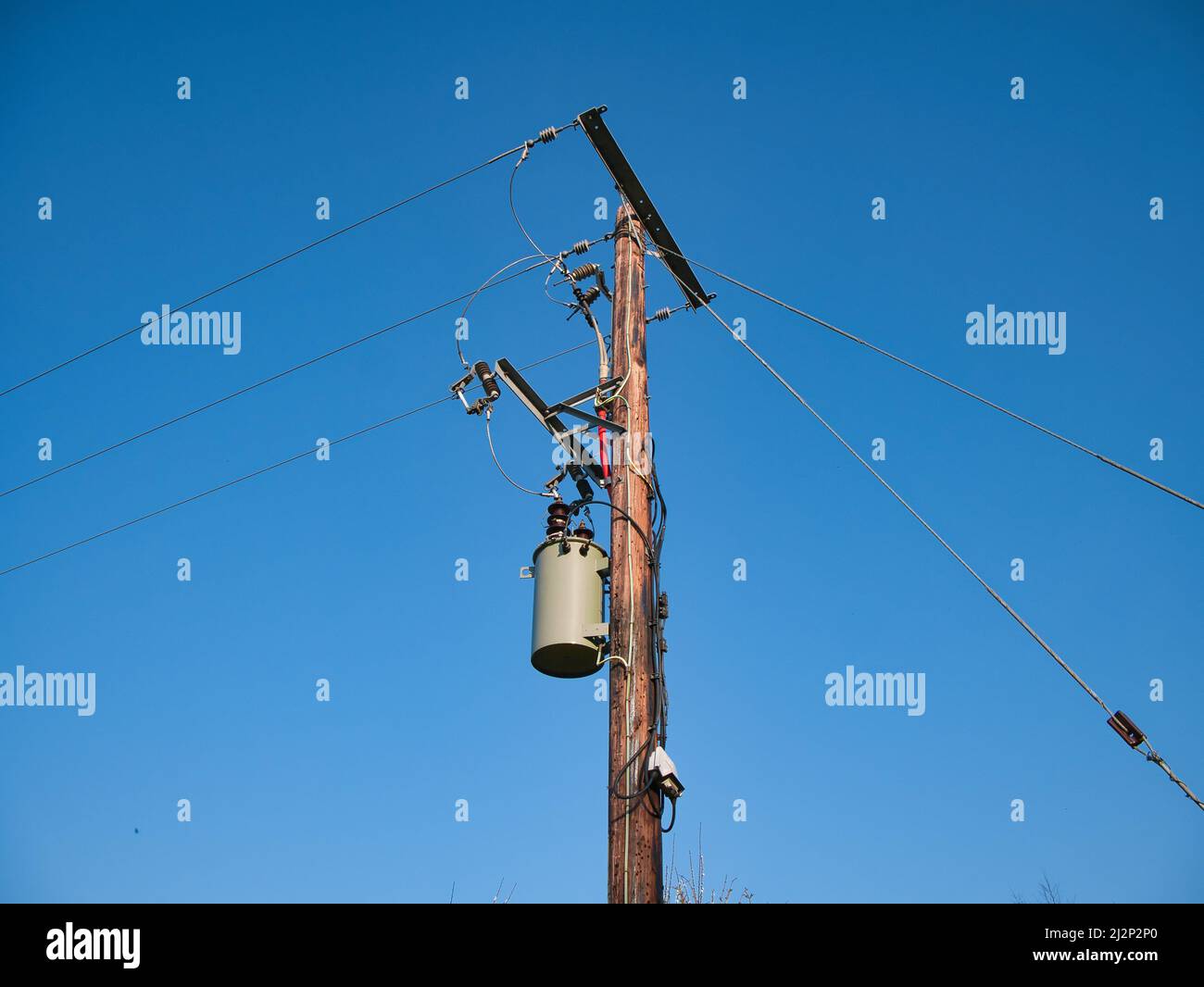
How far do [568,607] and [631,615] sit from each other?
43 cm

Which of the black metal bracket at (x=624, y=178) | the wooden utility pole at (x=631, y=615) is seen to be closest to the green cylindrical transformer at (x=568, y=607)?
the wooden utility pole at (x=631, y=615)

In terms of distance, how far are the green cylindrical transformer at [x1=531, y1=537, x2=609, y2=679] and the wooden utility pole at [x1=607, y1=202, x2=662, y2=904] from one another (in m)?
0.15

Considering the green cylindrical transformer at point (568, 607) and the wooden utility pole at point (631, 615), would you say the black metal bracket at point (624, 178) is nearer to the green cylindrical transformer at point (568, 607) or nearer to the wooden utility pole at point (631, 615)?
the wooden utility pole at point (631, 615)

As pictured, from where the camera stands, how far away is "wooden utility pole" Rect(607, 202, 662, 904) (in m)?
5.62

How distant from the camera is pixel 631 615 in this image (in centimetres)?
634

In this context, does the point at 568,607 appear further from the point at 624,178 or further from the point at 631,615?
the point at 624,178

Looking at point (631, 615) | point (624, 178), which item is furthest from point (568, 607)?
point (624, 178)
